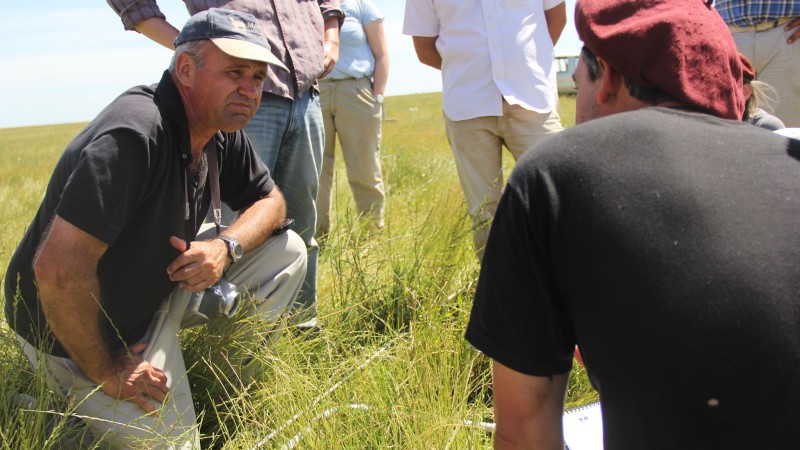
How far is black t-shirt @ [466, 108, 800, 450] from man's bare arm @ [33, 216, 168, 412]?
1.43m

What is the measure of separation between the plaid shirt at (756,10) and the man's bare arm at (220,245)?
276 cm

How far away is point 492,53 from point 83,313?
2344mm

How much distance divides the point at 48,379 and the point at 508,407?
157 centimetres

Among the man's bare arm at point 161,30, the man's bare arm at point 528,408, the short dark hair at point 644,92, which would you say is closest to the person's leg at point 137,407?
the man's bare arm at point 528,408

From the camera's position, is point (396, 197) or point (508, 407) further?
point (396, 197)

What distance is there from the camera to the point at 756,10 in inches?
166

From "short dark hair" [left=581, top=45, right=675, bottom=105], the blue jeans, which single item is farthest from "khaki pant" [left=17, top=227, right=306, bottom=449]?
"short dark hair" [left=581, top=45, right=675, bottom=105]

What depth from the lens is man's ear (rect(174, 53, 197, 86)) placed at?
8.82 ft

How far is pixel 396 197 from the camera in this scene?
22.1 ft

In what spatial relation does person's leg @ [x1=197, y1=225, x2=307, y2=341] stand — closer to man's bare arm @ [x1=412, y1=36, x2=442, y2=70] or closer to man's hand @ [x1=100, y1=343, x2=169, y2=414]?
man's hand @ [x1=100, y1=343, x2=169, y2=414]

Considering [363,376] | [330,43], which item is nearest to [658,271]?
[363,376]

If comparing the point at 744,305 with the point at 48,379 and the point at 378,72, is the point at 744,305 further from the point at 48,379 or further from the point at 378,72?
the point at 378,72

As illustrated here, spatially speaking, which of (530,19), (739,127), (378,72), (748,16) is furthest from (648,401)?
(378,72)

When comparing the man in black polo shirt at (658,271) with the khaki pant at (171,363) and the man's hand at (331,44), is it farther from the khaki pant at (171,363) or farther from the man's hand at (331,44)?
the man's hand at (331,44)
